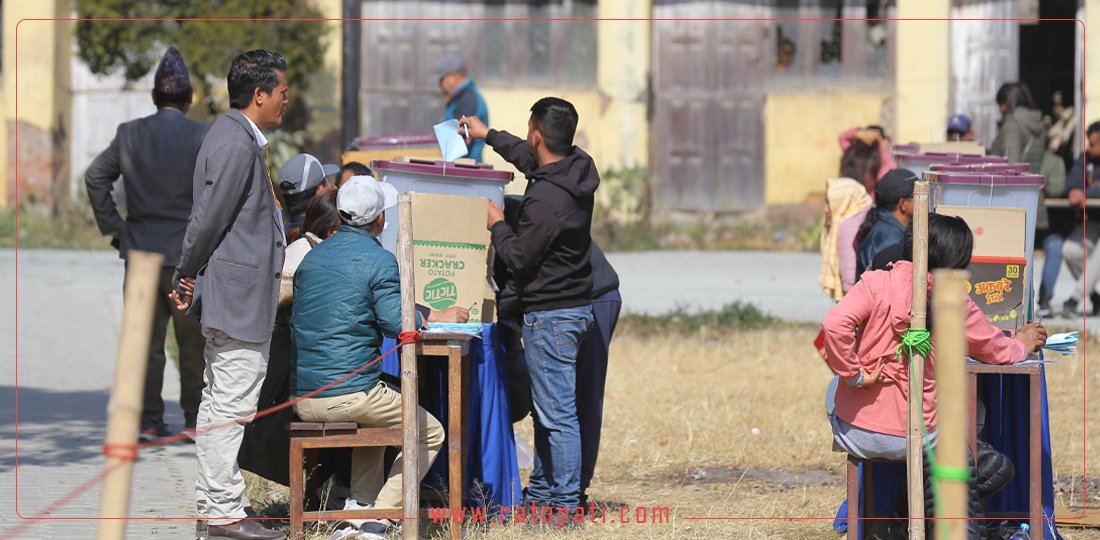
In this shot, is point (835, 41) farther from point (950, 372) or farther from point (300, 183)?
point (950, 372)

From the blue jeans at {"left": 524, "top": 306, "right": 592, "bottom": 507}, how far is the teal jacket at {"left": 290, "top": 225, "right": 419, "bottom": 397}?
0.71m

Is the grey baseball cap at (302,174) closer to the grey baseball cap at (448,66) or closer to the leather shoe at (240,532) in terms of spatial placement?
the leather shoe at (240,532)

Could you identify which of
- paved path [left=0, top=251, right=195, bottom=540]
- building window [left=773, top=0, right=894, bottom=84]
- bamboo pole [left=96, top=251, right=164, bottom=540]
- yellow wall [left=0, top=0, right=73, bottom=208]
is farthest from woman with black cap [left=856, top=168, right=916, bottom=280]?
yellow wall [left=0, top=0, right=73, bottom=208]

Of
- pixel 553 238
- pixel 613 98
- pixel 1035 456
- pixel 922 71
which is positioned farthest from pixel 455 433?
pixel 922 71

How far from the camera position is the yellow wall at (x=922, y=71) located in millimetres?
19703

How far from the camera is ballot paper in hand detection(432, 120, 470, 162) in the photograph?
719cm

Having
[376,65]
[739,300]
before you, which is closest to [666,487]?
[739,300]

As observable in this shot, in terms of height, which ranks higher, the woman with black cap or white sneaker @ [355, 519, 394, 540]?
the woman with black cap

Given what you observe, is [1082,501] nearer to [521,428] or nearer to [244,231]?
[521,428]

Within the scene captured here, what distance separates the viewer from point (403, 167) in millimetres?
7211

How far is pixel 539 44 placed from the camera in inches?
800

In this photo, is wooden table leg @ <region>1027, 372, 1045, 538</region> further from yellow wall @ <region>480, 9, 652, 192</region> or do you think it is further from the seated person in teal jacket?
yellow wall @ <region>480, 9, 652, 192</region>

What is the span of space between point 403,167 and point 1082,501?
143 inches

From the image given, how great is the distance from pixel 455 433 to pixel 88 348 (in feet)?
21.6
